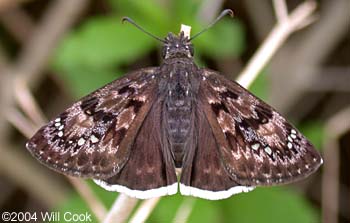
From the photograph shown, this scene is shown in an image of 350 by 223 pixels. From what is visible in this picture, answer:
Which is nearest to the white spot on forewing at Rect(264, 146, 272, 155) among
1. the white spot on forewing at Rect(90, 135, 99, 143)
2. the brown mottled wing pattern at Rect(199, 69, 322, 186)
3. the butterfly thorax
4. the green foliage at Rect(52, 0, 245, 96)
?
the brown mottled wing pattern at Rect(199, 69, 322, 186)

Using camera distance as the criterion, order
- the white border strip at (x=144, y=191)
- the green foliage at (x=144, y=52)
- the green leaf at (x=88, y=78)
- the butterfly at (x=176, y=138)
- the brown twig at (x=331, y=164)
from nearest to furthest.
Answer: the white border strip at (x=144, y=191)
the butterfly at (x=176, y=138)
the green foliage at (x=144, y=52)
the green leaf at (x=88, y=78)
the brown twig at (x=331, y=164)

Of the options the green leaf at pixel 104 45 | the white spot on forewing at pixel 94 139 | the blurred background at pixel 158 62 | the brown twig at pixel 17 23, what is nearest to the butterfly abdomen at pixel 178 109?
the white spot on forewing at pixel 94 139

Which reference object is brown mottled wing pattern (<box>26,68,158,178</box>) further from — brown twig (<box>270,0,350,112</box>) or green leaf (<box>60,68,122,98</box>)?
brown twig (<box>270,0,350,112</box>)

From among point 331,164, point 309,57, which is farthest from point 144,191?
point 309,57

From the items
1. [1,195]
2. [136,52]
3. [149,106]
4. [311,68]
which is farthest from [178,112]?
[1,195]

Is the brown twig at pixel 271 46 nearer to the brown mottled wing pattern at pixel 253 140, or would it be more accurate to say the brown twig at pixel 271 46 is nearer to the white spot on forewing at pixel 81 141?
the brown mottled wing pattern at pixel 253 140

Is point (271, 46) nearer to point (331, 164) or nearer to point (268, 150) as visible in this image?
point (268, 150)

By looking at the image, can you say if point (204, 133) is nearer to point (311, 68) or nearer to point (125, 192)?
point (125, 192)
